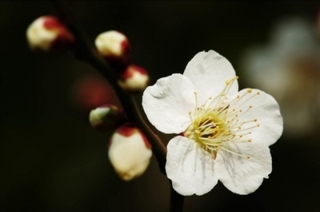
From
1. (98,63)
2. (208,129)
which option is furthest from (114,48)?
(208,129)

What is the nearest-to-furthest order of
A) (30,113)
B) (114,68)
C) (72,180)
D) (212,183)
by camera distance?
(114,68)
(212,183)
(72,180)
(30,113)

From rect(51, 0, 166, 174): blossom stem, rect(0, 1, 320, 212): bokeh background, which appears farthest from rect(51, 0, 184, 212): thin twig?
rect(0, 1, 320, 212): bokeh background

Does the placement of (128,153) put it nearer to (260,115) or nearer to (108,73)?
(108,73)

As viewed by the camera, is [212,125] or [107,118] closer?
[107,118]

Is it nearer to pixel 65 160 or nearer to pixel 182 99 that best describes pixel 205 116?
pixel 182 99

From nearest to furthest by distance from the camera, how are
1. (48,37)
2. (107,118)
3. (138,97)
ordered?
(48,37) < (107,118) < (138,97)

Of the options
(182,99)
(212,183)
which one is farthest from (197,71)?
(212,183)
